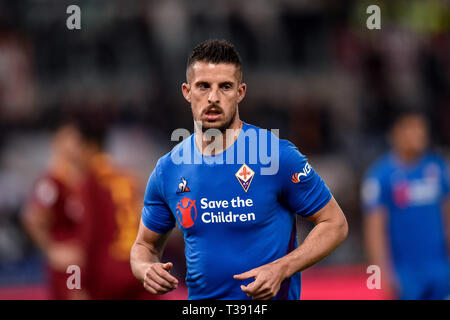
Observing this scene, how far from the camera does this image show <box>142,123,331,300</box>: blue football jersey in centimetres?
378

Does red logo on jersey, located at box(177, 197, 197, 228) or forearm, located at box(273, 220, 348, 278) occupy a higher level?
red logo on jersey, located at box(177, 197, 197, 228)

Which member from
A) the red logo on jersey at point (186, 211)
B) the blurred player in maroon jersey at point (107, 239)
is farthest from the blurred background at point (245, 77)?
the red logo on jersey at point (186, 211)

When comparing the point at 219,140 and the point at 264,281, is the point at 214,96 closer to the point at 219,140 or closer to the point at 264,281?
the point at 219,140

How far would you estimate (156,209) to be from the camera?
410 centimetres

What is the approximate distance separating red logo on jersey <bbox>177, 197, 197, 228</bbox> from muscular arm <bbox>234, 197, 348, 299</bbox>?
46 cm

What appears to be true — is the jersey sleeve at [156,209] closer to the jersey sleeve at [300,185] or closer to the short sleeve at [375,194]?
the jersey sleeve at [300,185]

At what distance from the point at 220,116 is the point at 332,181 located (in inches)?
408

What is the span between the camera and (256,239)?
12.4 ft

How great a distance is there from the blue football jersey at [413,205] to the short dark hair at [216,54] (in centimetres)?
395

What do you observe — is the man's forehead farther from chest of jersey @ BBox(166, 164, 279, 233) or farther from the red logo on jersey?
the red logo on jersey

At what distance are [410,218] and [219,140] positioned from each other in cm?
394

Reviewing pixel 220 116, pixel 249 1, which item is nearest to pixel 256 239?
pixel 220 116

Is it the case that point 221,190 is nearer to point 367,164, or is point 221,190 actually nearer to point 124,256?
point 124,256

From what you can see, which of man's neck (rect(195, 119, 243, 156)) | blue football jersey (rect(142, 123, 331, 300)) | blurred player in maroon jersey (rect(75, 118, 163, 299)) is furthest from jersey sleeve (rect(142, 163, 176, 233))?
blurred player in maroon jersey (rect(75, 118, 163, 299))
